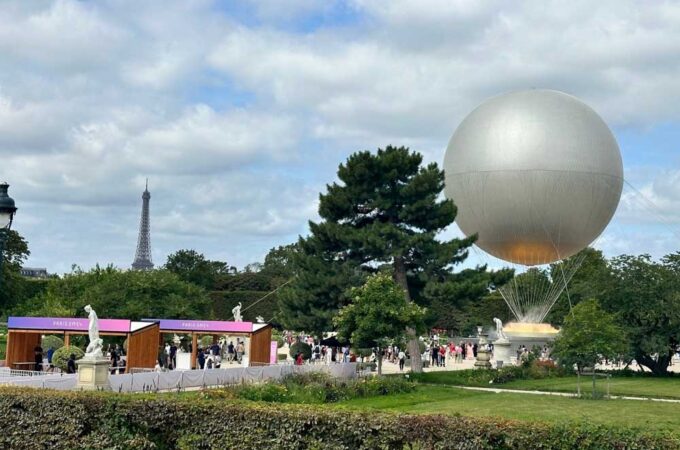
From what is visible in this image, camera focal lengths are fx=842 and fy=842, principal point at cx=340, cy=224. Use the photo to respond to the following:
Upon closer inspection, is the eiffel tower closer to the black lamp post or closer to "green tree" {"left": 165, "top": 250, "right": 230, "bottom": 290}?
"green tree" {"left": 165, "top": 250, "right": 230, "bottom": 290}

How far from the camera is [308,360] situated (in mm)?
46125

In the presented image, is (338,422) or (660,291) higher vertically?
(660,291)

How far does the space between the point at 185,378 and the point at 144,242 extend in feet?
467

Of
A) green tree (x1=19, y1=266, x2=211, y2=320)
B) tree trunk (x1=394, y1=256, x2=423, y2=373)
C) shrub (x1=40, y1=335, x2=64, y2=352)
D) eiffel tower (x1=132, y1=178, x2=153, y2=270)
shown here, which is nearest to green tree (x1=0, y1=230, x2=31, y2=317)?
green tree (x1=19, y1=266, x2=211, y2=320)

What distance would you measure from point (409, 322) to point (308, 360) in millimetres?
13180

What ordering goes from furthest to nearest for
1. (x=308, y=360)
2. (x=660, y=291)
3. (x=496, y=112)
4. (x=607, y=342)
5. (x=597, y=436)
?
(x=496, y=112) < (x=308, y=360) < (x=660, y=291) < (x=607, y=342) < (x=597, y=436)

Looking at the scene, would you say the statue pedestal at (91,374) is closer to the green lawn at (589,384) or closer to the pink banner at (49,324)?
the pink banner at (49,324)

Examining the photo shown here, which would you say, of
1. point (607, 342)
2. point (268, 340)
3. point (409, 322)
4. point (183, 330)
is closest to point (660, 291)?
point (607, 342)

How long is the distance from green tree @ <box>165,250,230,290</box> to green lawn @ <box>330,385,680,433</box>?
68725mm

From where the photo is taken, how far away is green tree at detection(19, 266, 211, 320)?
4662cm

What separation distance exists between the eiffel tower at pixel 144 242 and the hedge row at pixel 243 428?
151099mm

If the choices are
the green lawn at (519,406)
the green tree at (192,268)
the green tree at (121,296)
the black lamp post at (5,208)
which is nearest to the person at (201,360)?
the green tree at (121,296)

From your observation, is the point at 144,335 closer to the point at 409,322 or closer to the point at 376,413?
the point at 409,322

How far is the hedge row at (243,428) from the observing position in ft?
39.1
